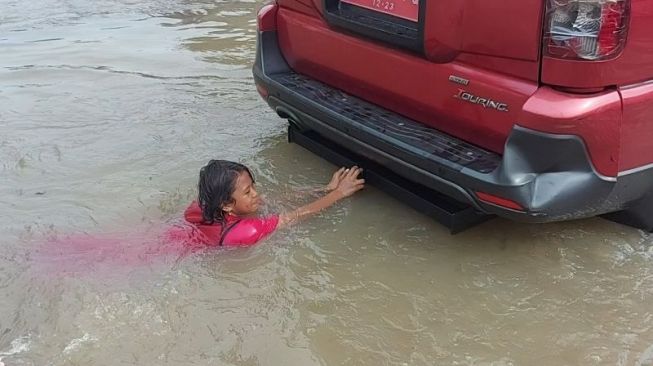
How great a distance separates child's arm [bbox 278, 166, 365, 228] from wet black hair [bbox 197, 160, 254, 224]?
1.04 ft

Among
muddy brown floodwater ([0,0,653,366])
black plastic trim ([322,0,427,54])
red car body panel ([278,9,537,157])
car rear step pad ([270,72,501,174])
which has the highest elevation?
black plastic trim ([322,0,427,54])

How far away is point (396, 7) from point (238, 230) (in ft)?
4.31

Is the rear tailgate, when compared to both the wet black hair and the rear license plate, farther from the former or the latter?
the wet black hair

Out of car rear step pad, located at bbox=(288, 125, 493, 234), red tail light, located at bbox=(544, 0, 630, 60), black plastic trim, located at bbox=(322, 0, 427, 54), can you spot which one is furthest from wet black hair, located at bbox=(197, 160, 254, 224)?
red tail light, located at bbox=(544, 0, 630, 60)

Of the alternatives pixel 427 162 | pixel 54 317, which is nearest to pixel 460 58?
pixel 427 162

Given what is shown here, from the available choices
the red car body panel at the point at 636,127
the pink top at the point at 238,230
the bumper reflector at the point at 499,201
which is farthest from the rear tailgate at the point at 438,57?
the pink top at the point at 238,230

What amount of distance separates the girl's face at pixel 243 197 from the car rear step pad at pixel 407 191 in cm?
55

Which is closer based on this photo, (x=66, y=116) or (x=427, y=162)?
(x=427, y=162)

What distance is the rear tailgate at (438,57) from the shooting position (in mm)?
2697

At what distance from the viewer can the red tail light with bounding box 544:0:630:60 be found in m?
2.49

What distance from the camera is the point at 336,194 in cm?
374

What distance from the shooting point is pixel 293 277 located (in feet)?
10.8

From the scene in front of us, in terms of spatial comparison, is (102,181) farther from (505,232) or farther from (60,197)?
(505,232)

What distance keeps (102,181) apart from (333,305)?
1.88 meters
